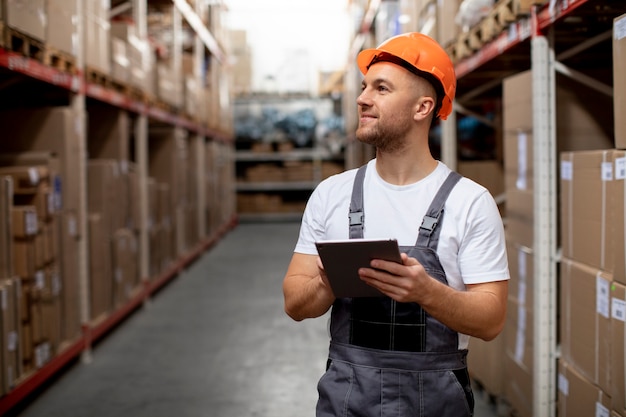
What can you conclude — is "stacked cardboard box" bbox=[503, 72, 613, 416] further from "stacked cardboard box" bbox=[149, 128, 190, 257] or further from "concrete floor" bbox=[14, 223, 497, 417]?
"stacked cardboard box" bbox=[149, 128, 190, 257]

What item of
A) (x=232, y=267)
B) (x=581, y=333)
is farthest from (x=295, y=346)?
(x=232, y=267)

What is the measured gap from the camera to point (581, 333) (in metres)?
2.82

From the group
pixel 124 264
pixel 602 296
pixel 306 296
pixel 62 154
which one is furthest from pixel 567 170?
pixel 124 264

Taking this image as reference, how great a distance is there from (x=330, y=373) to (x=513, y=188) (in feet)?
6.92

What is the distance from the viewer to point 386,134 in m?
1.77

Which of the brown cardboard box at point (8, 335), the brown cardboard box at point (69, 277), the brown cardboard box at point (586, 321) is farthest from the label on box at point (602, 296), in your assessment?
the brown cardboard box at point (69, 277)

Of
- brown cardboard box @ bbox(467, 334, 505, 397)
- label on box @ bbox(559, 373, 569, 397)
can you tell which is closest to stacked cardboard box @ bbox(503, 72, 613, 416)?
brown cardboard box @ bbox(467, 334, 505, 397)

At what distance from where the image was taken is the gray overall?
1.69 metres

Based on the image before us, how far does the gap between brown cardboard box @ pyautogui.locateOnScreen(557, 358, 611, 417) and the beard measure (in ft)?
4.77

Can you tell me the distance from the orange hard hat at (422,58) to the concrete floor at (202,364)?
2399 mm

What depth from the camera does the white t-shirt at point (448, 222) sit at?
1.68 metres

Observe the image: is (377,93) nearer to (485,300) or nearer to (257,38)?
(485,300)

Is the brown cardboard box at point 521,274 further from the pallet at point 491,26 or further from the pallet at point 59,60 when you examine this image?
the pallet at point 59,60

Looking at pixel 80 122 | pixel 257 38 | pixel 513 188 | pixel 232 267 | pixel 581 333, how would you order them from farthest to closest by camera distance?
pixel 257 38
pixel 232 267
pixel 80 122
pixel 513 188
pixel 581 333
